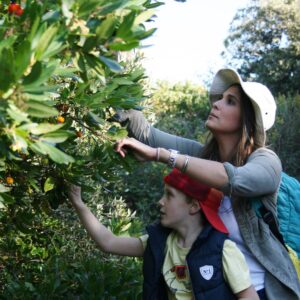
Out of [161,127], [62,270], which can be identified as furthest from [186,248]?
[161,127]

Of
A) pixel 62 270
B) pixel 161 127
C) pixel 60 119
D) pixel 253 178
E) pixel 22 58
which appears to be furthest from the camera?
pixel 161 127

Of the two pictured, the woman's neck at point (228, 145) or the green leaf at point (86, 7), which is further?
the woman's neck at point (228, 145)

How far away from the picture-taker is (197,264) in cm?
266

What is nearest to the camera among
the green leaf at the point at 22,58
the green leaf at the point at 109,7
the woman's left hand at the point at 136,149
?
the green leaf at the point at 22,58

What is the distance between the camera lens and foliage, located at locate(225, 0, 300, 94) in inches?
741

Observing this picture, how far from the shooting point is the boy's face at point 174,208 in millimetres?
2834

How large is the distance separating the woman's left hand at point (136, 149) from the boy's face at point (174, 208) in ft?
1.06

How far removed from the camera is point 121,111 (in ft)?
9.21

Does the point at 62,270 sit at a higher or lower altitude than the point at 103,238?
lower

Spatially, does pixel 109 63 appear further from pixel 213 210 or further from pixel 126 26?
pixel 213 210

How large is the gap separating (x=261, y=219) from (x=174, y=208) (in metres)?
0.42

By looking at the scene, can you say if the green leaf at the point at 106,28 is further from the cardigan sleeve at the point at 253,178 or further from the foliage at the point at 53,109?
the cardigan sleeve at the point at 253,178

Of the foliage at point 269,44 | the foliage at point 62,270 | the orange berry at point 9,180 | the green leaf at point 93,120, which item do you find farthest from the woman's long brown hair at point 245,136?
the foliage at point 269,44

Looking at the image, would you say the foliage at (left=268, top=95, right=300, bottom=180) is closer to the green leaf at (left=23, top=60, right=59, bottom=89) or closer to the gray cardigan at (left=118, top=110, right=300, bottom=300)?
the gray cardigan at (left=118, top=110, right=300, bottom=300)
